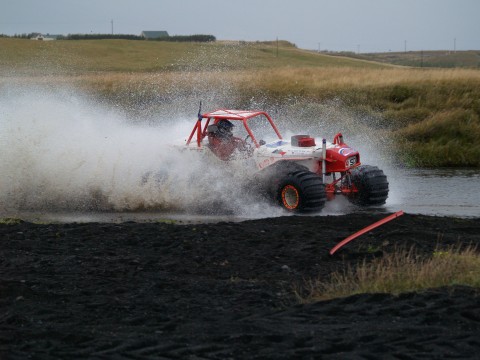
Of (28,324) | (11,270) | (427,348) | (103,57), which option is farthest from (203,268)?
(103,57)

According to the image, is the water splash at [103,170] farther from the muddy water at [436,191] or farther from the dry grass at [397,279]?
the dry grass at [397,279]

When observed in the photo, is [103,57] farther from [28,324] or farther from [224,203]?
[28,324]

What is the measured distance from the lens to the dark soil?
6137 millimetres

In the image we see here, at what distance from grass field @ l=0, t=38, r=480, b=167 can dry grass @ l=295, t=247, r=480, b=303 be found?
1536 cm

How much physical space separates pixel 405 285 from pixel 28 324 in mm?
3374

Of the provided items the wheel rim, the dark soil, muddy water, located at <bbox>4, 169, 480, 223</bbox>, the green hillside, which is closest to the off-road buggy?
the wheel rim

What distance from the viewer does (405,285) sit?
7.77 m

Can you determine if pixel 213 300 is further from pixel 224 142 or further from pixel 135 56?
pixel 135 56

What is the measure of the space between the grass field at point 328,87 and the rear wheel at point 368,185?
9.02m

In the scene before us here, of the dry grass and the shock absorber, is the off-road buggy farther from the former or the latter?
the dry grass

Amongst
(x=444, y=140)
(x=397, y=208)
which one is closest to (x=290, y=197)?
(x=397, y=208)

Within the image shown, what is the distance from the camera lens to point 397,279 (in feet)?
26.0

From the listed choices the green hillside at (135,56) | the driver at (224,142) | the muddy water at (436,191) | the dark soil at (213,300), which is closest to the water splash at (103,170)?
the driver at (224,142)

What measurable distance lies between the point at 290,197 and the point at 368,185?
138cm
